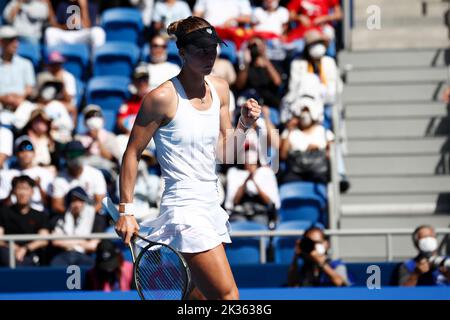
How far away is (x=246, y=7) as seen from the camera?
40.3ft

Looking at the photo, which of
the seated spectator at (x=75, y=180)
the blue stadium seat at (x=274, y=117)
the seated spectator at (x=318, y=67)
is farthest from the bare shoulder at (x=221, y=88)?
the seated spectator at (x=318, y=67)

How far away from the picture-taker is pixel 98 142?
10.7m

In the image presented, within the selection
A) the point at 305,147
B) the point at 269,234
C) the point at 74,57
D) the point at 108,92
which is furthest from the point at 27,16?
the point at 269,234

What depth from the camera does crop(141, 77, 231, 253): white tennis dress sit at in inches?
231

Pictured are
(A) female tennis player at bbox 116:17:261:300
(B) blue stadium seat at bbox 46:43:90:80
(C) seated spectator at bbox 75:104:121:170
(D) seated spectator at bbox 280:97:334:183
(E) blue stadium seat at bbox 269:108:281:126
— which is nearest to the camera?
(A) female tennis player at bbox 116:17:261:300

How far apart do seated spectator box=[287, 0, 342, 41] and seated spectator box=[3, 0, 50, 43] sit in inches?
99.6

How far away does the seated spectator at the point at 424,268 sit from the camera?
28.8 ft

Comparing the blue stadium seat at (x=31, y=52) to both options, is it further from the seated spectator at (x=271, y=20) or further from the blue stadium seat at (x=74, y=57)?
the seated spectator at (x=271, y=20)

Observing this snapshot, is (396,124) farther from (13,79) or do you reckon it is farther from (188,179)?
(188,179)

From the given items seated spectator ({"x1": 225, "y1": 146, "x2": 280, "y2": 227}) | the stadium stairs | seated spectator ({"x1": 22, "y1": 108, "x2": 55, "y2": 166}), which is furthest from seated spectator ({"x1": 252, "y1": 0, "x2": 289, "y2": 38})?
seated spectator ({"x1": 22, "y1": 108, "x2": 55, "y2": 166})

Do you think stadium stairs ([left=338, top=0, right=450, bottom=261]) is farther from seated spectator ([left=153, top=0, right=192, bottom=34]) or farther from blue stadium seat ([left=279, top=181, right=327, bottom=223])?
seated spectator ([left=153, top=0, right=192, bottom=34])

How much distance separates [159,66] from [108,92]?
0.62 metres

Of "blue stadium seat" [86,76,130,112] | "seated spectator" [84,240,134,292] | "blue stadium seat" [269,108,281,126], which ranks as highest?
"blue stadium seat" [86,76,130,112]

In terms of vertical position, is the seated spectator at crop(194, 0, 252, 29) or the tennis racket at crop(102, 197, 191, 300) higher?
the seated spectator at crop(194, 0, 252, 29)
